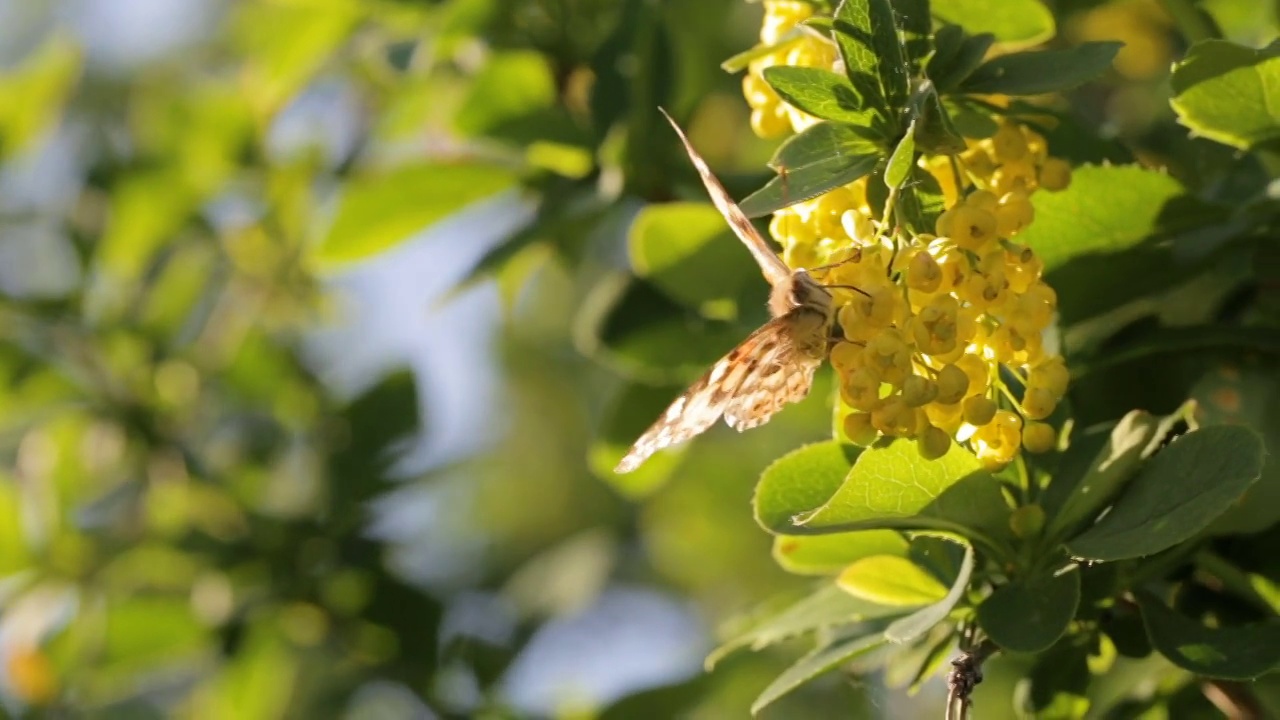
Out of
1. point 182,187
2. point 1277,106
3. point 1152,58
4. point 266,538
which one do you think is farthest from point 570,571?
point 1152,58

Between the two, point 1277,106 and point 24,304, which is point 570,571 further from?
point 1277,106

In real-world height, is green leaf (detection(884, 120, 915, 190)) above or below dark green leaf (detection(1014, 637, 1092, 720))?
above

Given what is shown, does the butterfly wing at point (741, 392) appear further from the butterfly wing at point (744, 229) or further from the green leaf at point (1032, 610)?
the green leaf at point (1032, 610)

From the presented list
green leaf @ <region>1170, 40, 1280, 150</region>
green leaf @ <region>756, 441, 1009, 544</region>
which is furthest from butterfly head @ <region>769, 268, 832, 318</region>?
green leaf @ <region>1170, 40, 1280, 150</region>

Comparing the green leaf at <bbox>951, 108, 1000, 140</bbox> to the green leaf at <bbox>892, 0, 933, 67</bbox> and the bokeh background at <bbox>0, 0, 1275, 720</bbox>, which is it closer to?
the green leaf at <bbox>892, 0, 933, 67</bbox>

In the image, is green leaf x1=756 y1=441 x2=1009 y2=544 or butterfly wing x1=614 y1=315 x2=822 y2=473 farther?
butterfly wing x1=614 y1=315 x2=822 y2=473

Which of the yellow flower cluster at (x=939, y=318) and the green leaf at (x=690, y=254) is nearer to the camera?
the yellow flower cluster at (x=939, y=318)

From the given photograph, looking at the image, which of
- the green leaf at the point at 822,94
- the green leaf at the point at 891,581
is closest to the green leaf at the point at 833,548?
the green leaf at the point at 891,581

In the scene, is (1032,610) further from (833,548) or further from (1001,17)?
(1001,17)
